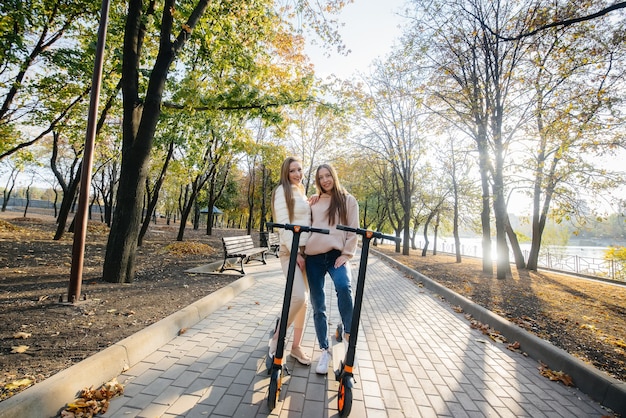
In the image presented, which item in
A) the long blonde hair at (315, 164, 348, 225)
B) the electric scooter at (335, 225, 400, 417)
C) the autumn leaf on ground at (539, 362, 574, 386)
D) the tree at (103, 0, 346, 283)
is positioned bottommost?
the autumn leaf on ground at (539, 362, 574, 386)

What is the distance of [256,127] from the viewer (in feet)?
77.0

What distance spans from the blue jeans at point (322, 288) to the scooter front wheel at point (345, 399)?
518 mm

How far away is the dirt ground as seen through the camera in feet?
10.1

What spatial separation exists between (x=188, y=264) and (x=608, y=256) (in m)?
23.4

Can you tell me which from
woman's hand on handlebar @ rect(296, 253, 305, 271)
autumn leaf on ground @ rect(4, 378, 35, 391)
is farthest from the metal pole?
woman's hand on handlebar @ rect(296, 253, 305, 271)

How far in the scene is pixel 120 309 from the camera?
4465mm

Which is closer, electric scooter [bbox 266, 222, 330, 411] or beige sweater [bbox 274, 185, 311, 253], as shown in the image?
electric scooter [bbox 266, 222, 330, 411]

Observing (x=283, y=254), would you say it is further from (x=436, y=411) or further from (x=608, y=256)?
(x=608, y=256)

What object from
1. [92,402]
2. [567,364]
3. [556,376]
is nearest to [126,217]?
[92,402]

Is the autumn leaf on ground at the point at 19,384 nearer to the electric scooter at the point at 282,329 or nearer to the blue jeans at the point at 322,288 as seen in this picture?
the electric scooter at the point at 282,329

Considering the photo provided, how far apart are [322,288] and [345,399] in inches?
39.6

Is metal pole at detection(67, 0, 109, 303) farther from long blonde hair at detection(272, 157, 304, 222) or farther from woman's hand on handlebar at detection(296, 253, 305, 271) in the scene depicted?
woman's hand on handlebar at detection(296, 253, 305, 271)

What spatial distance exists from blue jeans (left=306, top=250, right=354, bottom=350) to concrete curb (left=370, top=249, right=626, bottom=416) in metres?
2.48

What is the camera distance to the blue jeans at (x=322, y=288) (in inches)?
119
